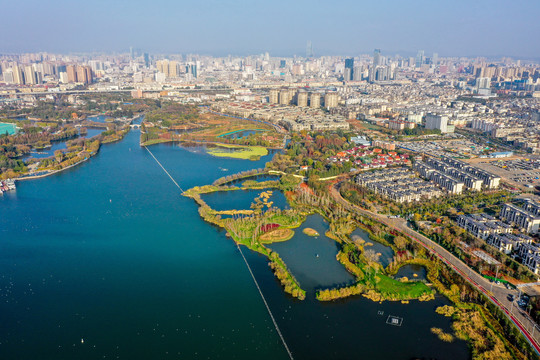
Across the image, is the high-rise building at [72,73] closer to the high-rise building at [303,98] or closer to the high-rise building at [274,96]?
the high-rise building at [274,96]

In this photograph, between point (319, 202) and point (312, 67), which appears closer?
point (319, 202)

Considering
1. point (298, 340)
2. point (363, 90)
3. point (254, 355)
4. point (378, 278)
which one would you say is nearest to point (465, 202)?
point (378, 278)

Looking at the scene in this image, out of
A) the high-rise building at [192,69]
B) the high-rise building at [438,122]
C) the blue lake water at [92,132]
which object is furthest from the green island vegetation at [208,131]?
the high-rise building at [192,69]

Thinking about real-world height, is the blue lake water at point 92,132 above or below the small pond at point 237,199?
above

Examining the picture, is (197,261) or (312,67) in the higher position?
(312,67)

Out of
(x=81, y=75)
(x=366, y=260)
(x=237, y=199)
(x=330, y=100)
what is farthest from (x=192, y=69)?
(x=366, y=260)

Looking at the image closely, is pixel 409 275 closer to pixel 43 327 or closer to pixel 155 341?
pixel 155 341

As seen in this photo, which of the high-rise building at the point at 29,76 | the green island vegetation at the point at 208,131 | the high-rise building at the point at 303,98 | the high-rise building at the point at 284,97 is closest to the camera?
the green island vegetation at the point at 208,131
